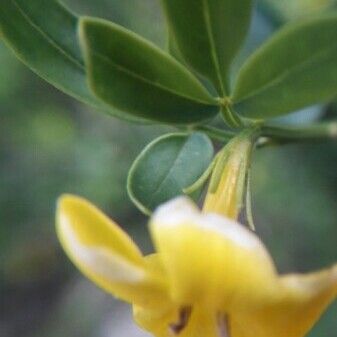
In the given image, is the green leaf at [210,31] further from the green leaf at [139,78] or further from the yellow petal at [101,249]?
the yellow petal at [101,249]

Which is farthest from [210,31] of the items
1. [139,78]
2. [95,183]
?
[95,183]

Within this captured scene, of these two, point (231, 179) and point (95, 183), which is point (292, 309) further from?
point (95, 183)

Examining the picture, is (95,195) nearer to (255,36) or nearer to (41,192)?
(41,192)

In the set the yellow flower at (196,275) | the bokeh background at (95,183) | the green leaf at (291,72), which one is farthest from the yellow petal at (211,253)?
the bokeh background at (95,183)

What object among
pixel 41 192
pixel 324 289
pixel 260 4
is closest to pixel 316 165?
pixel 41 192

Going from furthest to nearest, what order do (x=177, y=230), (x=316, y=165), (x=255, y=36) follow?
(x=316, y=165) → (x=255, y=36) → (x=177, y=230)

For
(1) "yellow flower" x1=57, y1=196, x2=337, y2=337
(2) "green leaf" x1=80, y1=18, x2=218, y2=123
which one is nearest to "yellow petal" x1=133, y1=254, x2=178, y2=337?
(1) "yellow flower" x1=57, y1=196, x2=337, y2=337
